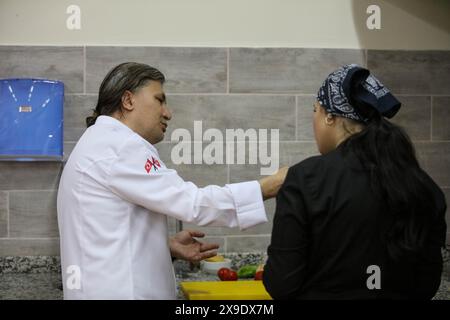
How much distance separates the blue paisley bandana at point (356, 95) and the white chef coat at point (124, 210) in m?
0.34

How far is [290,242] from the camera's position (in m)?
1.29

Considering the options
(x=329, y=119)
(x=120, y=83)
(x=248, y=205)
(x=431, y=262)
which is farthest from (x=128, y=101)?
(x=431, y=262)

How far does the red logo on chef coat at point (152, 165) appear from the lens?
61.5 inches

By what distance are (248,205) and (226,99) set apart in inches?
39.0

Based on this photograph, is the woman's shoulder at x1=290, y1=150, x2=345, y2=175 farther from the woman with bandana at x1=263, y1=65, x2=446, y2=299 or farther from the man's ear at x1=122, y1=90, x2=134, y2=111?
the man's ear at x1=122, y1=90, x2=134, y2=111

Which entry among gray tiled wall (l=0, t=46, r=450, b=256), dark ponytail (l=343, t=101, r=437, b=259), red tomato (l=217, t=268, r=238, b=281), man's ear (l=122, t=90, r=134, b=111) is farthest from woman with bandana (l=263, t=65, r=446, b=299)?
gray tiled wall (l=0, t=46, r=450, b=256)

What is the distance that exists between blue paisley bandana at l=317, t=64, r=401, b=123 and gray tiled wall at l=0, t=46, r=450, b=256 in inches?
46.3

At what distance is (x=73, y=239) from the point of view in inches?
61.6

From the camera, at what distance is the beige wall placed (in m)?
2.47

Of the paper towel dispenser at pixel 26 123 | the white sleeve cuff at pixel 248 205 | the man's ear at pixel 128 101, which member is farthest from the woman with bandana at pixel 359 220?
the paper towel dispenser at pixel 26 123

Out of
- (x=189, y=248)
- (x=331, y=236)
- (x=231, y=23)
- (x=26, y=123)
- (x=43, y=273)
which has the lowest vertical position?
(x=43, y=273)

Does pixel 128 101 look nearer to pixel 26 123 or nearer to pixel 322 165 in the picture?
pixel 322 165
